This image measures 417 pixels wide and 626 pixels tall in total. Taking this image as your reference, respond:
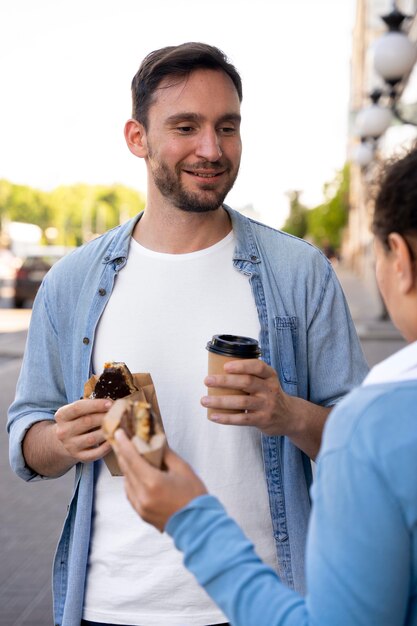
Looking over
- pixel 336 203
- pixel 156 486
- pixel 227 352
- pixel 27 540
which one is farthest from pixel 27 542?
pixel 336 203

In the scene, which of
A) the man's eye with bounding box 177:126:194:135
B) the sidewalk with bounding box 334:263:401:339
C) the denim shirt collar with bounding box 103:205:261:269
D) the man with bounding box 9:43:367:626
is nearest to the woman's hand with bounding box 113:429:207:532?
the man with bounding box 9:43:367:626

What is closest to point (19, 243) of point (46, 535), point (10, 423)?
point (46, 535)

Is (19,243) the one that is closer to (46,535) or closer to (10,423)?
(46,535)

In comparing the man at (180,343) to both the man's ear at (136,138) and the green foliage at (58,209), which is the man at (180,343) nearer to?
the man's ear at (136,138)

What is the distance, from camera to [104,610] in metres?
2.30

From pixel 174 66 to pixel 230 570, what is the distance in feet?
5.36

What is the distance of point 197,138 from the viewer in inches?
97.7

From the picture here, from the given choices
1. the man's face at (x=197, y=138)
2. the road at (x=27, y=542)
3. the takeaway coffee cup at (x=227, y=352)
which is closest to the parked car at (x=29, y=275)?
the road at (x=27, y=542)

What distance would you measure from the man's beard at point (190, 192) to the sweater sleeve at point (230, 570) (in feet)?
4.19

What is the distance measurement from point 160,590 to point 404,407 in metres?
1.25

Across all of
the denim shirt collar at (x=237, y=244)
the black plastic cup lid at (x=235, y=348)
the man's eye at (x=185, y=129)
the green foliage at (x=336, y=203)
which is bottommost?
the green foliage at (x=336, y=203)

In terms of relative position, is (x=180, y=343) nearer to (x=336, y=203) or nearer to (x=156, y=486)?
(x=156, y=486)

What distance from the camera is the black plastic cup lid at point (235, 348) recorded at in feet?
6.61

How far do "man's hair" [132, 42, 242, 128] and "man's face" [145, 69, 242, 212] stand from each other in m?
0.02
